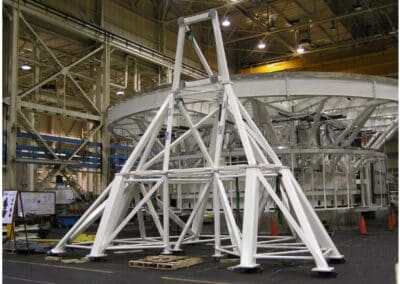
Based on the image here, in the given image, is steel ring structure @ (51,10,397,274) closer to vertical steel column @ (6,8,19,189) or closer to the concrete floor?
the concrete floor

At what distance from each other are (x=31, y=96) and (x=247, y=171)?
70.8 ft

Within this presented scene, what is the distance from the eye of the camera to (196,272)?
30.9 ft

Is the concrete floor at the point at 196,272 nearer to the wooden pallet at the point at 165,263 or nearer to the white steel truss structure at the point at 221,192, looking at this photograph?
the wooden pallet at the point at 165,263

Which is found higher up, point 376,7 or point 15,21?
point 376,7

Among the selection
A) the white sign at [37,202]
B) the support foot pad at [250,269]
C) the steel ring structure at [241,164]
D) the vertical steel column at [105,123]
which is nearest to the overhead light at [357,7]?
the steel ring structure at [241,164]

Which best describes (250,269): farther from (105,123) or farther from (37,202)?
(105,123)

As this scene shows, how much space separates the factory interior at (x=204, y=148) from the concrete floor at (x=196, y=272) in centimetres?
6

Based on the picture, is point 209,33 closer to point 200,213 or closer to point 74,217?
point 74,217

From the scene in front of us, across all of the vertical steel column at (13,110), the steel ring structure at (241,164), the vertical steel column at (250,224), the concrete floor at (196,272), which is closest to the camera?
the concrete floor at (196,272)

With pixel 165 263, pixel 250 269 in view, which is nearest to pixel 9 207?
pixel 165 263

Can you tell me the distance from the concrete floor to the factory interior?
0.20ft

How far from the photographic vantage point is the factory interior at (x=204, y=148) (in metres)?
10.2

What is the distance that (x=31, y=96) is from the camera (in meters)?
28.2

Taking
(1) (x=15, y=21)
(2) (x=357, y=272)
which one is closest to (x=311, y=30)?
(1) (x=15, y=21)
